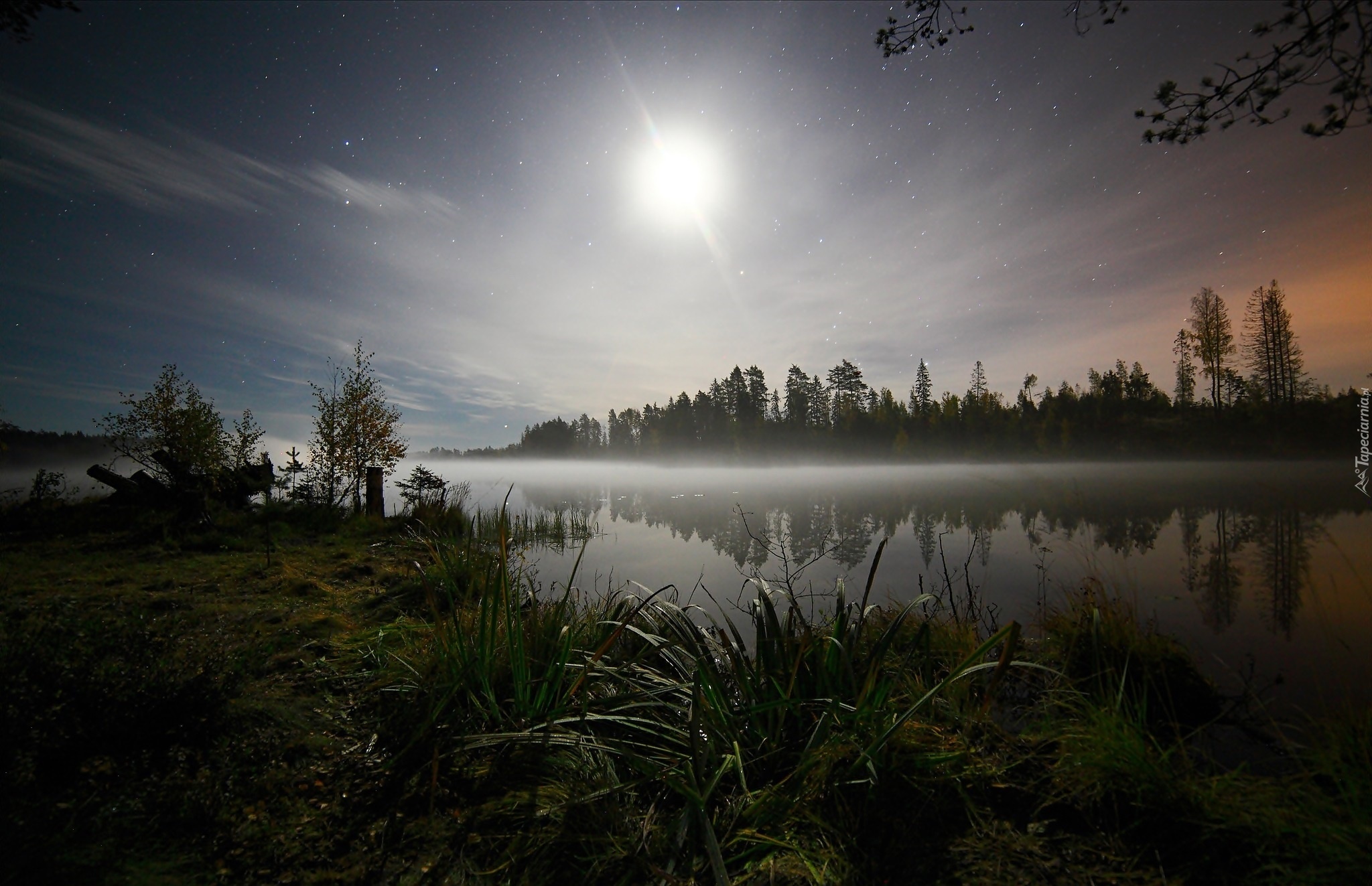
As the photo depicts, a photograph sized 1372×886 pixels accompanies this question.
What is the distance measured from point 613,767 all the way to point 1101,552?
37.2 feet

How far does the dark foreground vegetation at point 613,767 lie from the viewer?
1.52 m

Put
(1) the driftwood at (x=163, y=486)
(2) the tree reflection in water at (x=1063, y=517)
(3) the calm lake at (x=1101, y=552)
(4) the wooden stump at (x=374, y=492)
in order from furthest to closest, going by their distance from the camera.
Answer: (4) the wooden stump at (x=374, y=492), (1) the driftwood at (x=163, y=486), (2) the tree reflection in water at (x=1063, y=517), (3) the calm lake at (x=1101, y=552)

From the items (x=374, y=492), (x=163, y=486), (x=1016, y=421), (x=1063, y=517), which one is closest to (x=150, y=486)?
(x=163, y=486)

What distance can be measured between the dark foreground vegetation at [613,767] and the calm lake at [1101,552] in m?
0.76

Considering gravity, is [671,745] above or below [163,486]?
below

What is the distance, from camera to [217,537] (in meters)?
6.56

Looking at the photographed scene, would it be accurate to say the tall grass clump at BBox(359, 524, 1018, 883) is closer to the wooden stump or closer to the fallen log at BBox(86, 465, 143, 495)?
the fallen log at BBox(86, 465, 143, 495)

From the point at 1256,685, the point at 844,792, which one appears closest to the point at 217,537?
the point at 844,792

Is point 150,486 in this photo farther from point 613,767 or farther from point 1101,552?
point 1101,552

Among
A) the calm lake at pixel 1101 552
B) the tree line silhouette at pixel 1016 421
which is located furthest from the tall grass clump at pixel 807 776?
the tree line silhouette at pixel 1016 421

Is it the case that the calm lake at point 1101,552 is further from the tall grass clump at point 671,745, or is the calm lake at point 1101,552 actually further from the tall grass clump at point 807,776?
the tall grass clump at point 671,745

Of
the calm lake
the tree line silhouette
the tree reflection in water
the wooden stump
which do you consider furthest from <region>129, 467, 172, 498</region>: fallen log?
the tree line silhouette

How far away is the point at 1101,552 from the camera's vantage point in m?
9.31

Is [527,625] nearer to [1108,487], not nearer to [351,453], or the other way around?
[351,453]
